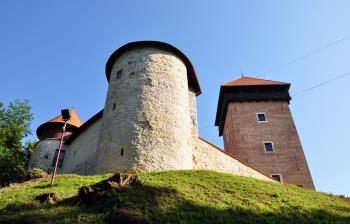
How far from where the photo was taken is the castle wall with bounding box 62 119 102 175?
19047 millimetres

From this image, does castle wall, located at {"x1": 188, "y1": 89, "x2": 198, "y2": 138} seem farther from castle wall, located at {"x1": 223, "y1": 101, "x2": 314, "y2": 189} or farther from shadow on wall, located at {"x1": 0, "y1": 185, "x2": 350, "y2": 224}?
shadow on wall, located at {"x1": 0, "y1": 185, "x2": 350, "y2": 224}

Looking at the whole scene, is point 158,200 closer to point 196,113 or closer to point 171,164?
point 171,164

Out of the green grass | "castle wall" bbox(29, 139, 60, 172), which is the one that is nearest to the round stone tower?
the green grass

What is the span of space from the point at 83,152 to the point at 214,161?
8379 mm

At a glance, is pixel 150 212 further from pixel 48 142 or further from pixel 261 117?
pixel 261 117

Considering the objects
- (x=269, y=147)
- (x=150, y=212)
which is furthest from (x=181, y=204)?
(x=269, y=147)

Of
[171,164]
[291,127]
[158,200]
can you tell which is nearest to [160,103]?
[171,164]

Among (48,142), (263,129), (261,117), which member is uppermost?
(261,117)

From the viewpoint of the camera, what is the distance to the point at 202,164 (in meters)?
17.7

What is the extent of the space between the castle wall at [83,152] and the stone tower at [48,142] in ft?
3.80

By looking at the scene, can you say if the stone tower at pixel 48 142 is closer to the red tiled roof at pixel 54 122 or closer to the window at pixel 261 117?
the red tiled roof at pixel 54 122

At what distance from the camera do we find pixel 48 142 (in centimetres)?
2452

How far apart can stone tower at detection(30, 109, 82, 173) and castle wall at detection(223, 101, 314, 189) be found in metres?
13.2

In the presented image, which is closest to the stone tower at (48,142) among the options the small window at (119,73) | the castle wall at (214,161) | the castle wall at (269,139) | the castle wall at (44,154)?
the castle wall at (44,154)
